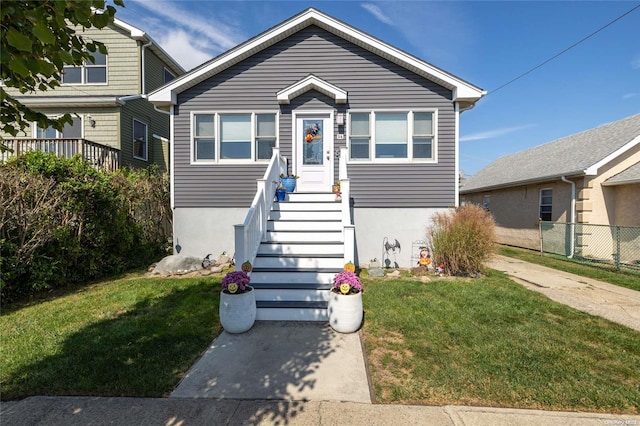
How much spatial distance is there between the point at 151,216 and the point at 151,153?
5.84 metres

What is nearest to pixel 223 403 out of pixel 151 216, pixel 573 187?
pixel 151 216

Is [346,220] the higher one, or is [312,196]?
[312,196]

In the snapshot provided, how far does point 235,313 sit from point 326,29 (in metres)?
8.21

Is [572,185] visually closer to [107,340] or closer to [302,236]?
→ [302,236]

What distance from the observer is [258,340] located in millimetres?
4105

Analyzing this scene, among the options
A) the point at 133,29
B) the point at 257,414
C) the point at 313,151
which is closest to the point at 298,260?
the point at 257,414

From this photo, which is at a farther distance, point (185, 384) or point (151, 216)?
point (151, 216)

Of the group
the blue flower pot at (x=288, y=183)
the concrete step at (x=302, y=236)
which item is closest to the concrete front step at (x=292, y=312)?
the concrete step at (x=302, y=236)

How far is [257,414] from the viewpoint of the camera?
2.64 m

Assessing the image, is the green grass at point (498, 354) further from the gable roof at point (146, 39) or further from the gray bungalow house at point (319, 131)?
the gable roof at point (146, 39)

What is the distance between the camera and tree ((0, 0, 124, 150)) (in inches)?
62.5

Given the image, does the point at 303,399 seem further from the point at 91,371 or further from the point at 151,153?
the point at 151,153

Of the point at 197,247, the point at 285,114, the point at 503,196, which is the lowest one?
A: the point at 197,247

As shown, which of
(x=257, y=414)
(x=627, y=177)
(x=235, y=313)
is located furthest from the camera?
(x=627, y=177)
